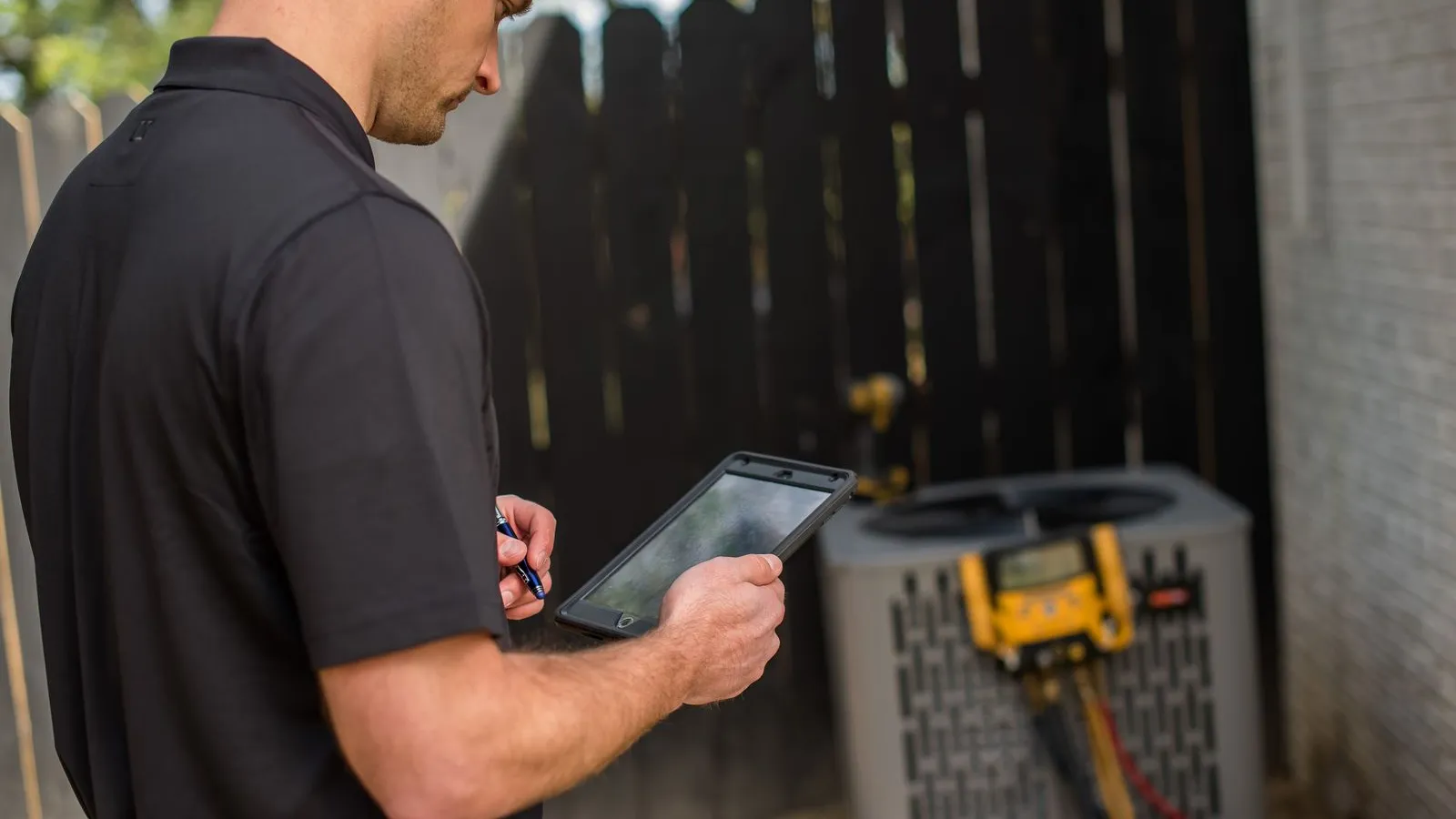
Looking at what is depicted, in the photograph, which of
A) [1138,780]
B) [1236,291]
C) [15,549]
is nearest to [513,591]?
[1138,780]

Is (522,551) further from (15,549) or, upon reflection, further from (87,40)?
(87,40)

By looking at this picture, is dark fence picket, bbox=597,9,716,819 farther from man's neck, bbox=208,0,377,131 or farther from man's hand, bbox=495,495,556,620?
man's neck, bbox=208,0,377,131

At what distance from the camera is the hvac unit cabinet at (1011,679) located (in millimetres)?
2457

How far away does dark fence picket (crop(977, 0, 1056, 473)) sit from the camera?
3057 mm

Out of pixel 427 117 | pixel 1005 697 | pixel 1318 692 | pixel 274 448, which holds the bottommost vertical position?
pixel 1318 692

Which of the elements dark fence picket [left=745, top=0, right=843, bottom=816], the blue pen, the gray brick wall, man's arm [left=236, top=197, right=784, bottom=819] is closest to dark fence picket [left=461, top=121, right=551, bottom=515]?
dark fence picket [left=745, top=0, right=843, bottom=816]

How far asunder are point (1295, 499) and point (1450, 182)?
94cm

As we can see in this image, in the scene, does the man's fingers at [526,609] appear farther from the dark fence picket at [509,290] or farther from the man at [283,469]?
the dark fence picket at [509,290]

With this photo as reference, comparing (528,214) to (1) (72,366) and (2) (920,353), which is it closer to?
(2) (920,353)

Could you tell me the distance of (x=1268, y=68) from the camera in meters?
3.01

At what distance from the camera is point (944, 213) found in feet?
10.1

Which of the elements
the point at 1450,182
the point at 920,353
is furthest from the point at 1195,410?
the point at 1450,182

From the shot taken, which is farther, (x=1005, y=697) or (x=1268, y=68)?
(x=1268, y=68)

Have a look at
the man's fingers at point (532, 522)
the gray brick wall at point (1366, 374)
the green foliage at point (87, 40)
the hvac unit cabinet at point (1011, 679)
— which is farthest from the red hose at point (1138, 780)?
the green foliage at point (87, 40)
